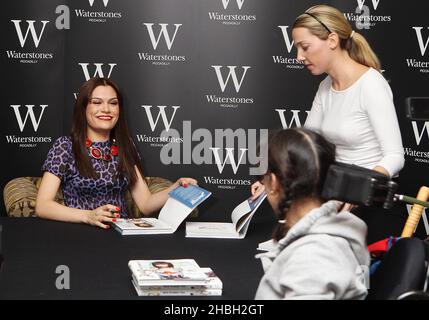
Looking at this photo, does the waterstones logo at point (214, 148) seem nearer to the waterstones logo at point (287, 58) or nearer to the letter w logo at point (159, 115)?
the letter w logo at point (159, 115)

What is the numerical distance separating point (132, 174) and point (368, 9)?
82.6 inches

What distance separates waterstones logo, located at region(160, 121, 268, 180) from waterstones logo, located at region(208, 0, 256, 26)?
0.76 m

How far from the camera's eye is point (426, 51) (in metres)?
4.46

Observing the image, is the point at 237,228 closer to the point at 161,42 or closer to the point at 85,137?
the point at 85,137

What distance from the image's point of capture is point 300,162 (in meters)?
1.82

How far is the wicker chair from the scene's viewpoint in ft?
12.0

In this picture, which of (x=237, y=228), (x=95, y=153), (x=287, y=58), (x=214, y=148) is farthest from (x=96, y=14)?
(x=237, y=228)

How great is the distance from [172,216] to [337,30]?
3.71 ft

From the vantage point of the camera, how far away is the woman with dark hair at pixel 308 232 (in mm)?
1647

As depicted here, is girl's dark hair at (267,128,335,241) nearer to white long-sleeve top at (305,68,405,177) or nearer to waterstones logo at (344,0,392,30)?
white long-sleeve top at (305,68,405,177)

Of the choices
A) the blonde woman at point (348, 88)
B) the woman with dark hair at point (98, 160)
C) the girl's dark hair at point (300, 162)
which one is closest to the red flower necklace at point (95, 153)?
the woman with dark hair at point (98, 160)

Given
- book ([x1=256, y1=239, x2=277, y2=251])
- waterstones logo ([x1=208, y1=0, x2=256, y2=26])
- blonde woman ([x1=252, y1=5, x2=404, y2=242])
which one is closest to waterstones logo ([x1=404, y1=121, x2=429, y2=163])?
waterstones logo ([x1=208, y1=0, x2=256, y2=26])

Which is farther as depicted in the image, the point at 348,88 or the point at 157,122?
the point at 157,122

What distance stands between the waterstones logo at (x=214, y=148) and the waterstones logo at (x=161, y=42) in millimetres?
463
